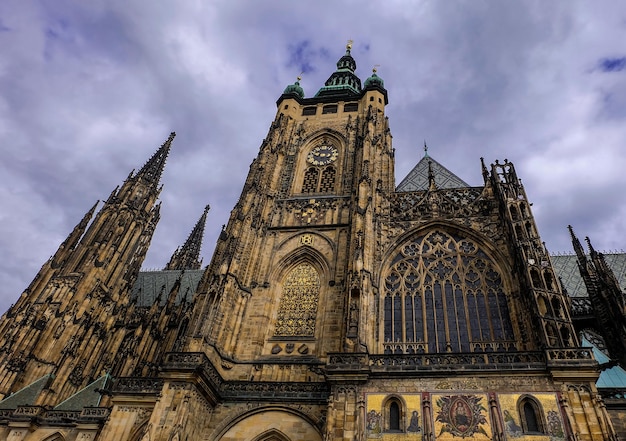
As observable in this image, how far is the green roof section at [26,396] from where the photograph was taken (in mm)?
23362

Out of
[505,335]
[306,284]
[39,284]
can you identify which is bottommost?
[505,335]

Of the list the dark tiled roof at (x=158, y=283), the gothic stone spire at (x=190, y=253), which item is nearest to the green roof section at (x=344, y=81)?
the dark tiled roof at (x=158, y=283)

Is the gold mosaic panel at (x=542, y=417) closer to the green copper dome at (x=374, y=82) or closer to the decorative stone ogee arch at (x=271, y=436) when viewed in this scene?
the decorative stone ogee arch at (x=271, y=436)

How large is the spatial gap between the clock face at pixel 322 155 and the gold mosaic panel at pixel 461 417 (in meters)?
15.1

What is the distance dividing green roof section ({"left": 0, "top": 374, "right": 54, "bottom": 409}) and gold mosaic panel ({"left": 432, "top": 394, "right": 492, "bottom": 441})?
21.9 m

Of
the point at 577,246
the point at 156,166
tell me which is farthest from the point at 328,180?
the point at 156,166

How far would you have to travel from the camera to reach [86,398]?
22.7 metres

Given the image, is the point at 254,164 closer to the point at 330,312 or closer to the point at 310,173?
the point at 310,173

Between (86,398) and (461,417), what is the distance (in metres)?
19.6

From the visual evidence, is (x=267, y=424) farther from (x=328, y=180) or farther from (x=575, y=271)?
(x=575, y=271)

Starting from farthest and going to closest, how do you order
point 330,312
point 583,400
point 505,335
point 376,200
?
point 376,200, point 330,312, point 505,335, point 583,400

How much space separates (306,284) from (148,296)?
22.3 meters

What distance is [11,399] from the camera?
78.0 feet

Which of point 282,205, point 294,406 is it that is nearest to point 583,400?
point 294,406
